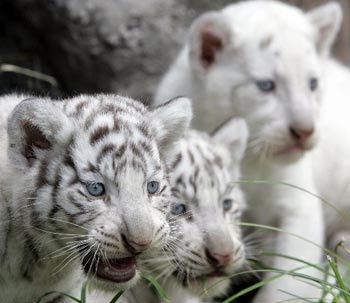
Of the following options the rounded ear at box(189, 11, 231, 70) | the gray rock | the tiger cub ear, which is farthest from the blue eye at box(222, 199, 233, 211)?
the gray rock

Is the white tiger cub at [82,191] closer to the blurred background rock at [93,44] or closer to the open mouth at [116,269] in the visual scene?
the open mouth at [116,269]

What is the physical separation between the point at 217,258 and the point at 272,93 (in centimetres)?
140

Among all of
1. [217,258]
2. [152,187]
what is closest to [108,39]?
[217,258]

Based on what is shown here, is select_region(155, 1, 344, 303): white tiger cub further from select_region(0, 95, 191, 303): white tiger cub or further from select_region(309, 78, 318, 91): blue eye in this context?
select_region(0, 95, 191, 303): white tiger cub

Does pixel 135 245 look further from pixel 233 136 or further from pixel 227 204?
pixel 233 136

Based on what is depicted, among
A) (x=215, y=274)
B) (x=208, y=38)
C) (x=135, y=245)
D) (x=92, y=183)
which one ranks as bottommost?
(x=215, y=274)

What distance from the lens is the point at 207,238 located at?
11.5 feet

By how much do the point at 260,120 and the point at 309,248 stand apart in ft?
2.76

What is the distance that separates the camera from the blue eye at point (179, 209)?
11.8 feet

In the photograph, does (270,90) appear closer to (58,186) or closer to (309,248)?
(309,248)

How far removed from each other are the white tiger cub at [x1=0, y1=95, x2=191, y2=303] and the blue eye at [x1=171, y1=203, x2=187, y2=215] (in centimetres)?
45

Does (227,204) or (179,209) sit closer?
(179,209)

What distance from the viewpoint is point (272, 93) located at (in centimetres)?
454

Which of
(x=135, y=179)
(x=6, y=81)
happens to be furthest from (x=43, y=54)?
(x=135, y=179)
